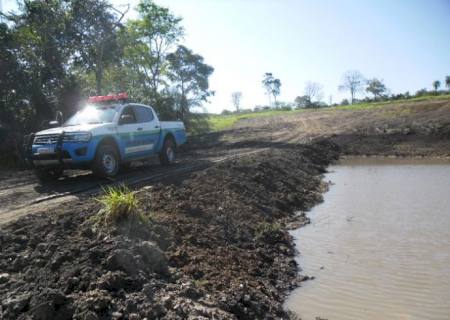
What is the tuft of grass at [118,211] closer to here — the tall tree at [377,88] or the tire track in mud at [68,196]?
the tire track in mud at [68,196]

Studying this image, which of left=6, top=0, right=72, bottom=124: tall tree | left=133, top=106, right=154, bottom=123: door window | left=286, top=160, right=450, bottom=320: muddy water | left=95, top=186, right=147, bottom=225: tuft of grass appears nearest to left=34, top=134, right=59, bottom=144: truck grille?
left=133, top=106, right=154, bottom=123: door window

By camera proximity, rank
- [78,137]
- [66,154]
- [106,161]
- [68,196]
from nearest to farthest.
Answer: [68,196]
[66,154]
[78,137]
[106,161]

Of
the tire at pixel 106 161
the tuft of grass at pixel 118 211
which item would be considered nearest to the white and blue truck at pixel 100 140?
the tire at pixel 106 161

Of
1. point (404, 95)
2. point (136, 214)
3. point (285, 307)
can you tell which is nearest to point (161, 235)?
point (136, 214)

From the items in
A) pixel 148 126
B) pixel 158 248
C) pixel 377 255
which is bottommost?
pixel 377 255

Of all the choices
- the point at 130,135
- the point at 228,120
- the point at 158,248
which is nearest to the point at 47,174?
the point at 130,135

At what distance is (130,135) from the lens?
40.4ft

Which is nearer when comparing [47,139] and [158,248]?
[158,248]

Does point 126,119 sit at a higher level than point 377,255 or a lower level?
higher

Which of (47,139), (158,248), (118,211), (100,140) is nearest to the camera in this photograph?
(158,248)

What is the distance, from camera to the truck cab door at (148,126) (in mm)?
12906

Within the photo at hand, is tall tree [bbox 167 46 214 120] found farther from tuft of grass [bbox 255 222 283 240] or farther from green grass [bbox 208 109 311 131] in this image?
tuft of grass [bbox 255 222 283 240]

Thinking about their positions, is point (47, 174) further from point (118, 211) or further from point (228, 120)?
point (228, 120)

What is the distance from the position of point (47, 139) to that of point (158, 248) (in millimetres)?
5774
